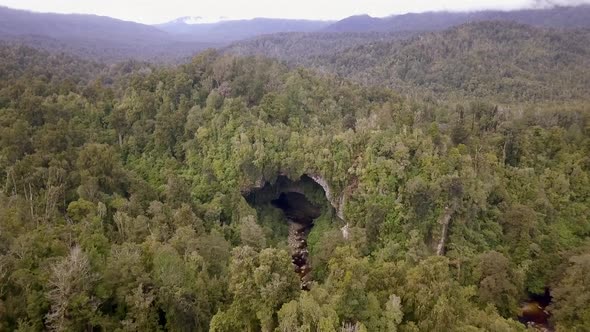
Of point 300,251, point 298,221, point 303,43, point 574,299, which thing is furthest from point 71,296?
point 303,43

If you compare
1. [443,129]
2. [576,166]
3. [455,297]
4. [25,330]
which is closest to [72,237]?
[25,330]

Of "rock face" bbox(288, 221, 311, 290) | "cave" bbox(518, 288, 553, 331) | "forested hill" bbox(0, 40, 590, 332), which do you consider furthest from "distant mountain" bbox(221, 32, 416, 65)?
"cave" bbox(518, 288, 553, 331)

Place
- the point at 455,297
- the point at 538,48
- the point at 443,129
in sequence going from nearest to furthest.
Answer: the point at 455,297 → the point at 443,129 → the point at 538,48

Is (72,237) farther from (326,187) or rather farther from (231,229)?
(326,187)

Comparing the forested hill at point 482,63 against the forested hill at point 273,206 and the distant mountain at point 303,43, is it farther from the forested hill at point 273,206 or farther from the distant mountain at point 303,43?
the forested hill at point 273,206

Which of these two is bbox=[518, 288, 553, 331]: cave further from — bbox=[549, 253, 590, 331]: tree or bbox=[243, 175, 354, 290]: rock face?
bbox=[243, 175, 354, 290]: rock face

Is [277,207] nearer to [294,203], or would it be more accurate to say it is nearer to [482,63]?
[294,203]
